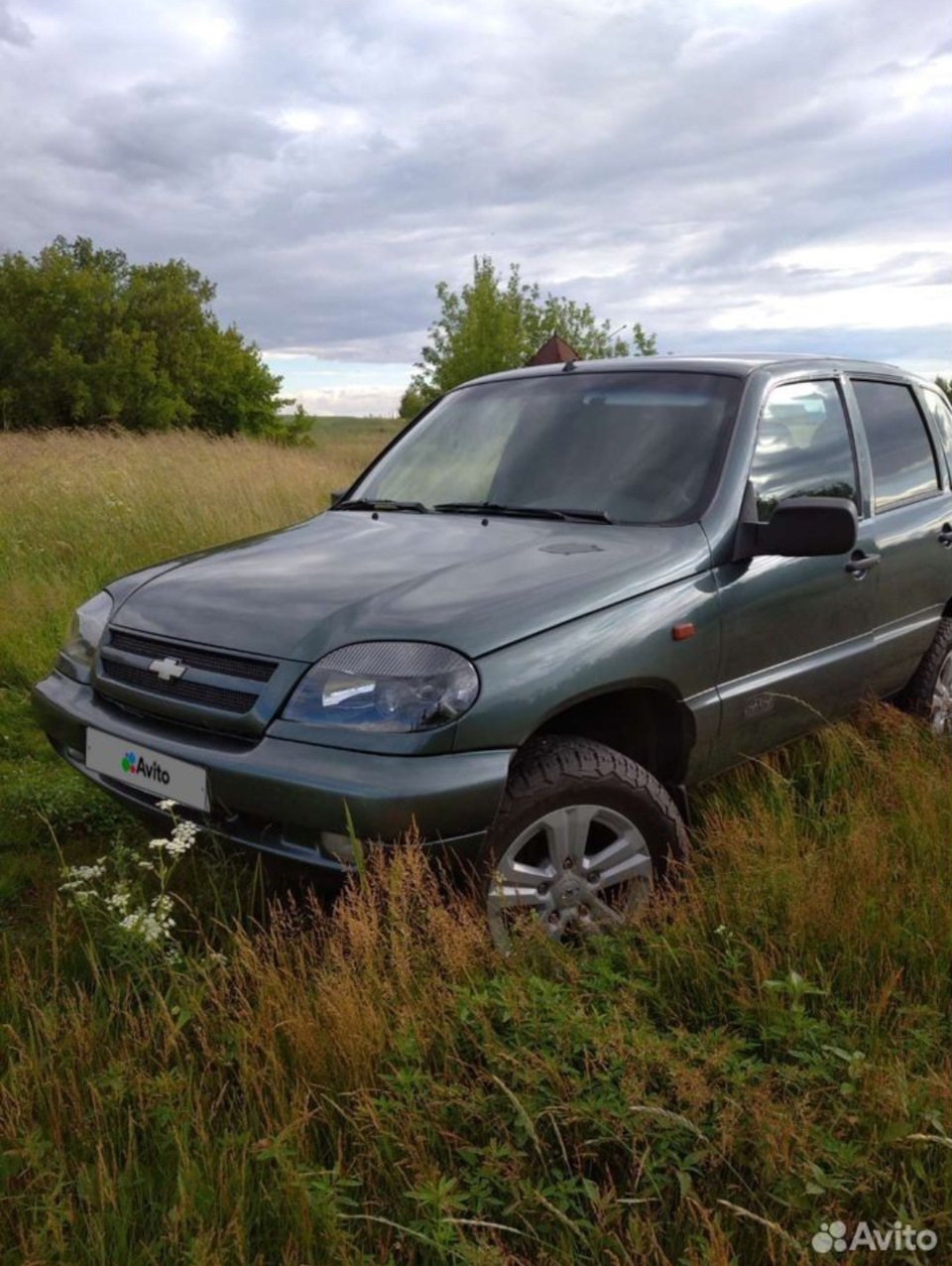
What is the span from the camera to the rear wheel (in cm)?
422

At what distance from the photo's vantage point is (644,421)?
3.38 meters

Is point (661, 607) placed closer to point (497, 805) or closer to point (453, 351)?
point (497, 805)

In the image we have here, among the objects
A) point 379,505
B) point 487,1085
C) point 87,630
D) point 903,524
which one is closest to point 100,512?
point 379,505

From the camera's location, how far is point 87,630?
10.3ft

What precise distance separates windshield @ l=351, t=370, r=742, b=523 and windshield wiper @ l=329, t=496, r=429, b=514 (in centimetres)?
2

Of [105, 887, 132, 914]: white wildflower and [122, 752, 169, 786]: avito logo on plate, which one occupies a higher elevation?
[122, 752, 169, 786]: avito logo on plate

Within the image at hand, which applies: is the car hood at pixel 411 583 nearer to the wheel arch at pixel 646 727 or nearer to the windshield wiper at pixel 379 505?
the windshield wiper at pixel 379 505

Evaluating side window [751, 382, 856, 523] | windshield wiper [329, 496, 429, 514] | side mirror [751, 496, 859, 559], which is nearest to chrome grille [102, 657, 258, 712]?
windshield wiper [329, 496, 429, 514]

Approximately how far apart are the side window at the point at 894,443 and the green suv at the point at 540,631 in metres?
0.02

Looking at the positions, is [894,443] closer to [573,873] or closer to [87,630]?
[573,873]

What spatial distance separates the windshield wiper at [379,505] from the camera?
11.8ft

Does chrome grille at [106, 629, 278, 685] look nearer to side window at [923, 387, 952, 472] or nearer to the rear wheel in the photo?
the rear wheel

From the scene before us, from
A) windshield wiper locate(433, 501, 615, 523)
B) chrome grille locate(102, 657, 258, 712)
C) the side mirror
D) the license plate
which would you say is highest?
windshield wiper locate(433, 501, 615, 523)

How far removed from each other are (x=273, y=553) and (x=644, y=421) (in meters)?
1.34
